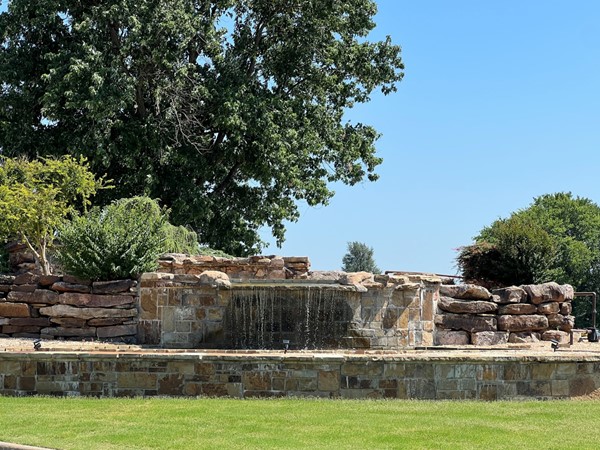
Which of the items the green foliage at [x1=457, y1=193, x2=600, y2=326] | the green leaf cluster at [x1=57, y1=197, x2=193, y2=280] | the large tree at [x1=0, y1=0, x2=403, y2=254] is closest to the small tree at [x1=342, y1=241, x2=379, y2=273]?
the green foliage at [x1=457, y1=193, x2=600, y2=326]

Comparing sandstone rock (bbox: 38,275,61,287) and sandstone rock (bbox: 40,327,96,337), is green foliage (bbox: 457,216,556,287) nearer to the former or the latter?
sandstone rock (bbox: 40,327,96,337)

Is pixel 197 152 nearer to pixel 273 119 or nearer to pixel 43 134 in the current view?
pixel 273 119

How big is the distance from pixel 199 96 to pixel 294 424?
1835 cm

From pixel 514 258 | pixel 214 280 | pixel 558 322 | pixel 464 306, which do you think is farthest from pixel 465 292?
pixel 214 280

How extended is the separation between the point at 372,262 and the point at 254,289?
4136 cm

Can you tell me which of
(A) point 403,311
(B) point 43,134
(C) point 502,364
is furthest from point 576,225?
(C) point 502,364

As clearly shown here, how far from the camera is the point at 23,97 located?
2577 centimetres

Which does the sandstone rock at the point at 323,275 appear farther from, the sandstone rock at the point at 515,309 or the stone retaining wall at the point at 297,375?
the stone retaining wall at the point at 297,375

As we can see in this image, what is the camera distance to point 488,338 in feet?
59.4

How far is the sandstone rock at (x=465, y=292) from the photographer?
→ 1823 cm

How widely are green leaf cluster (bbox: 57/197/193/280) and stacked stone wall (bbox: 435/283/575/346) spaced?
19.0 ft

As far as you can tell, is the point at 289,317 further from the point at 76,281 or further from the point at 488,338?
the point at 488,338

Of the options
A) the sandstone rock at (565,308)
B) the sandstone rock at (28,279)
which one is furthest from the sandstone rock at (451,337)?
the sandstone rock at (28,279)

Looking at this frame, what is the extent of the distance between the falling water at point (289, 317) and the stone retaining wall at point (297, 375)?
10.7 feet
